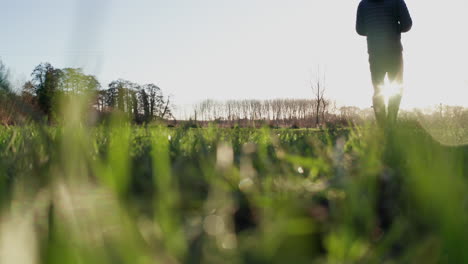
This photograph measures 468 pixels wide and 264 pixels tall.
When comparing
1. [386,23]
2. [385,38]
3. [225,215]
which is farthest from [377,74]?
[225,215]

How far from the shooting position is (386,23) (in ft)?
15.9

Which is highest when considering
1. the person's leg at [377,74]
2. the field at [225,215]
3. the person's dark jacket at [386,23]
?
the person's dark jacket at [386,23]

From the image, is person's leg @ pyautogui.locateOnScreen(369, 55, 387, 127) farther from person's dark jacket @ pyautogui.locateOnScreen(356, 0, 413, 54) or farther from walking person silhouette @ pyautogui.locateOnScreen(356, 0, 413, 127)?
person's dark jacket @ pyautogui.locateOnScreen(356, 0, 413, 54)

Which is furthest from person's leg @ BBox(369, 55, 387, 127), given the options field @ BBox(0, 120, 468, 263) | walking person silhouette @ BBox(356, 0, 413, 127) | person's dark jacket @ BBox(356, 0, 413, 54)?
field @ BBox(0, 120, 468, 263)

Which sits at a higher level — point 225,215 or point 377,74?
point 377,74

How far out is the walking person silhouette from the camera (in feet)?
15.8

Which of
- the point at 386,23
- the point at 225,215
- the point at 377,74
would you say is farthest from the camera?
the point at 377,74

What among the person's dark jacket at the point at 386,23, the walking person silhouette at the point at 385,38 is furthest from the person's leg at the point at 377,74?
the person's dark jacket at the point at 386,23

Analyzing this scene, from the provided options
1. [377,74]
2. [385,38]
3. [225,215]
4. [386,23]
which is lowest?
[225,215]

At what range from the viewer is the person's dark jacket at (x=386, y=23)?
4.81 meters

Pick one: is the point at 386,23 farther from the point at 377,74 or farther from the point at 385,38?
the point at 377,74

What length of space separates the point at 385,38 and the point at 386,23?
0.63 feet

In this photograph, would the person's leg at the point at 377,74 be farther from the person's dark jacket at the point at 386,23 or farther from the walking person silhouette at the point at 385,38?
the person's dark jacket at the point at 386,23

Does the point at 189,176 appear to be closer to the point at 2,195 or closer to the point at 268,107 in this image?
the point at 2,195
